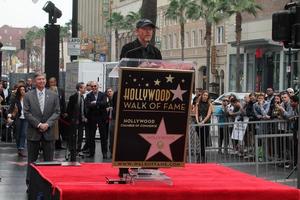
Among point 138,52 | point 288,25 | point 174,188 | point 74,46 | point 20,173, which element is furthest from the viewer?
point 74,46

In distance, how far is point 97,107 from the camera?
707 inches

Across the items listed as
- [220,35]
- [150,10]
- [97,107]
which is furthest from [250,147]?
[220,35]

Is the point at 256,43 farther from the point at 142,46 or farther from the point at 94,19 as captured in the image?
the point at 94,19

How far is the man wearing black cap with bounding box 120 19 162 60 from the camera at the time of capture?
23.1 feet

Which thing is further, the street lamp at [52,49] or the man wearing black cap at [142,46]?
the street lamp at [52,49]

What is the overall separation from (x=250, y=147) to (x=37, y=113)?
220 inches

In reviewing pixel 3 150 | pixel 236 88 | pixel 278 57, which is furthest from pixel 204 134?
pixel 236 88

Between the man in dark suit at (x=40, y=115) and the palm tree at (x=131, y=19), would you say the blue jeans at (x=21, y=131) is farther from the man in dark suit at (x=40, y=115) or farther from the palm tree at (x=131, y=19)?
the palm tree at (x=131, y=19)

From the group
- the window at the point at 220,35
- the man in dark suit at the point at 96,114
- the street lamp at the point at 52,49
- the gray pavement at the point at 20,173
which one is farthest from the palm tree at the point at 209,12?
the gray pavement at the point at 20,173

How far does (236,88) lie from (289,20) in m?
51.6

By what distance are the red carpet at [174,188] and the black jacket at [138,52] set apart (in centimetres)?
124

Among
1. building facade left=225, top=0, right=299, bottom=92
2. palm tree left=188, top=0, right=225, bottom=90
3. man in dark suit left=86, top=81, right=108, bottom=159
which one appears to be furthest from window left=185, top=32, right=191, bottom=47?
man in dark suit left=86, top=81, right=108, bottom=159

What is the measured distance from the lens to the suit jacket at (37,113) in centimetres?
1077

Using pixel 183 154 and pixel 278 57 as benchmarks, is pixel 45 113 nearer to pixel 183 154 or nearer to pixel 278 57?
pixel 183 154
